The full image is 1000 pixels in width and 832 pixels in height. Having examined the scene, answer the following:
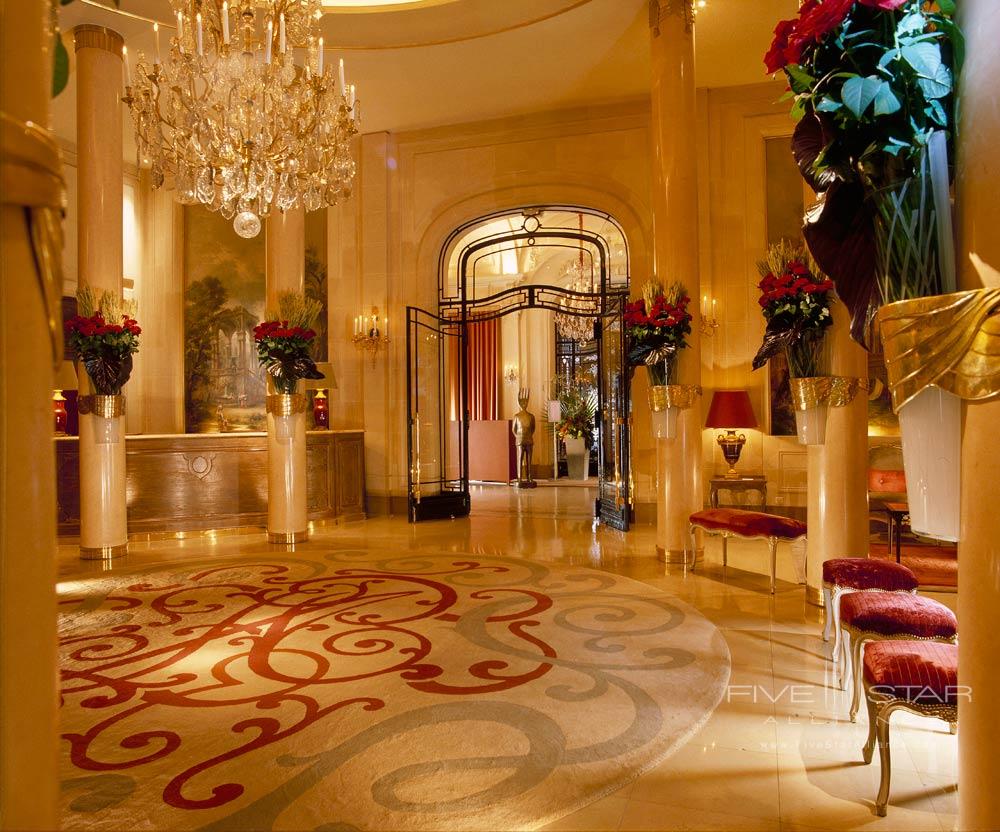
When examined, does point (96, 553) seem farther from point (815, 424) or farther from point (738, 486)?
point (738, 486)

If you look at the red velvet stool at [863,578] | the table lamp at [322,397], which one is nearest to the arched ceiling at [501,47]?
Answer: the table lamp at [322,397]

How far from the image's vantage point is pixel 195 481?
8.05 metres

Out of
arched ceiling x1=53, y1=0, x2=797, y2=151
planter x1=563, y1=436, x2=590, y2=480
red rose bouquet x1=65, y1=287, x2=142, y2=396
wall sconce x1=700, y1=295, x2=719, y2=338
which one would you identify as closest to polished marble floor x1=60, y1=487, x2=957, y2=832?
red rose bouquet x1=65, y1=287, x2=142, y2=396

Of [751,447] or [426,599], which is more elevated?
[751,447]

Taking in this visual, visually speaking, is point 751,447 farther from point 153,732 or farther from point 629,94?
point 153,732

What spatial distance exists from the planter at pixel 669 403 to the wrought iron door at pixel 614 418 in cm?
178

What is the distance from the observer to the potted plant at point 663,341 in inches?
247

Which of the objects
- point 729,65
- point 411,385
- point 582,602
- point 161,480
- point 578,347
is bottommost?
point 582,602

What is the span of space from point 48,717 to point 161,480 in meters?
7.93

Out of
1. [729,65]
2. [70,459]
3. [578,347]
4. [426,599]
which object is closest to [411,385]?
[70,459]

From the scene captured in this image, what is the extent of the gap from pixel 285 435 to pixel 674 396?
14.3ft

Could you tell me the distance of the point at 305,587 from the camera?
5.43 metres

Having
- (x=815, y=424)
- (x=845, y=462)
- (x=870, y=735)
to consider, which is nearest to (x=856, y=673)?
(x=870, y=735)

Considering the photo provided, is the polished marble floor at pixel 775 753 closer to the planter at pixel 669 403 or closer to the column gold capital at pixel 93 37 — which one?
the planter at pixel 669 403
